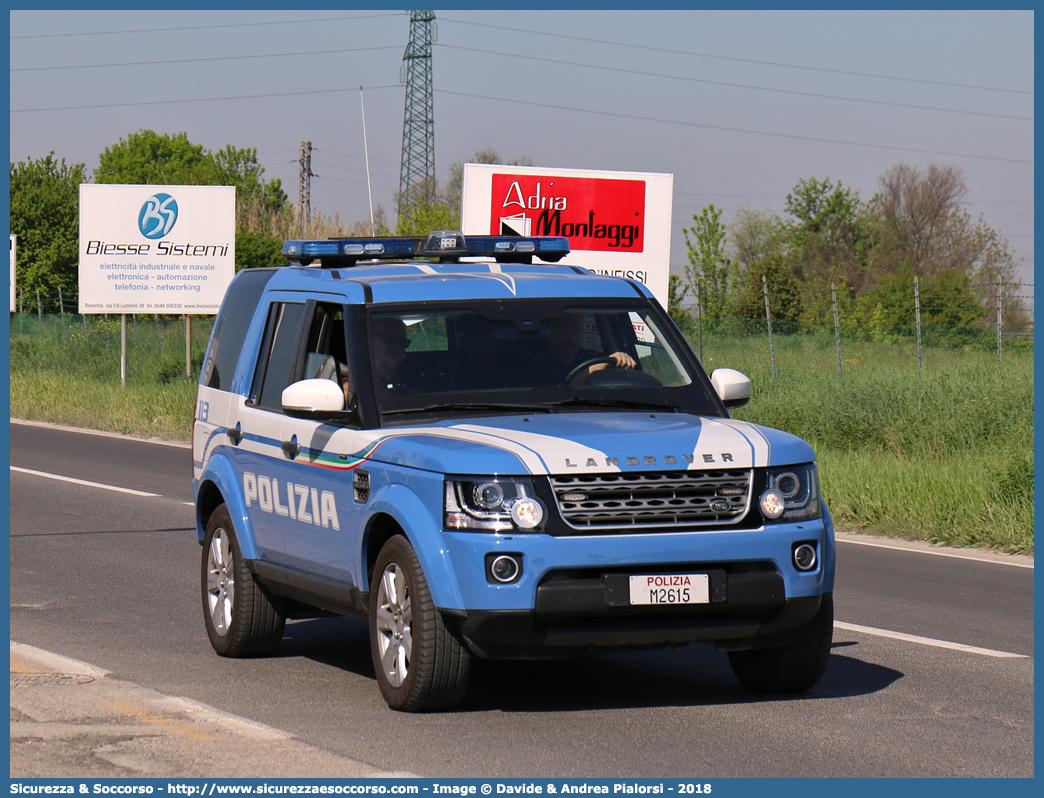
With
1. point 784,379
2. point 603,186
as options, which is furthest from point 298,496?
point 784,379

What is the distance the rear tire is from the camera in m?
6.97

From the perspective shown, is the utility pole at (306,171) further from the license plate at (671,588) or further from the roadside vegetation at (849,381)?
the license plate at (671,588)

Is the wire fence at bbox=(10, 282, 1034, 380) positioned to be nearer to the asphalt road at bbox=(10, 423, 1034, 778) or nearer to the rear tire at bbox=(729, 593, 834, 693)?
the asphalt road at bbox=(10, 423, 1034, 778)

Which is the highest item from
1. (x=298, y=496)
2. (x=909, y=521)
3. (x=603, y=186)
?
(x=603, y=186)

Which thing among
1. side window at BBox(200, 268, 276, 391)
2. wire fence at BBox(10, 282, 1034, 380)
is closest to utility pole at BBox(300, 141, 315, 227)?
wire fence at BBox(10, 282, 1034, 380)

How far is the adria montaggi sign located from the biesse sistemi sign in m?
14.1

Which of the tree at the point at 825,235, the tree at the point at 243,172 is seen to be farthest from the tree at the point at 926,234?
the tree at the point at 243,172

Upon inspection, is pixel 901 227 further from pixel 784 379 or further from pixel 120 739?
pixel 120 739

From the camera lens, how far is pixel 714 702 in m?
7.06

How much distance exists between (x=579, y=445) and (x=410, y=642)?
43.2 inches

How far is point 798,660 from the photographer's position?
703 cm

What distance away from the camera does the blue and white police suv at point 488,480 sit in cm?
632

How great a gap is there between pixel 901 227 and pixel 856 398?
6583 centimetres

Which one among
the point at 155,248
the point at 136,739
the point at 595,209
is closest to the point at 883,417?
the point at 595,209
